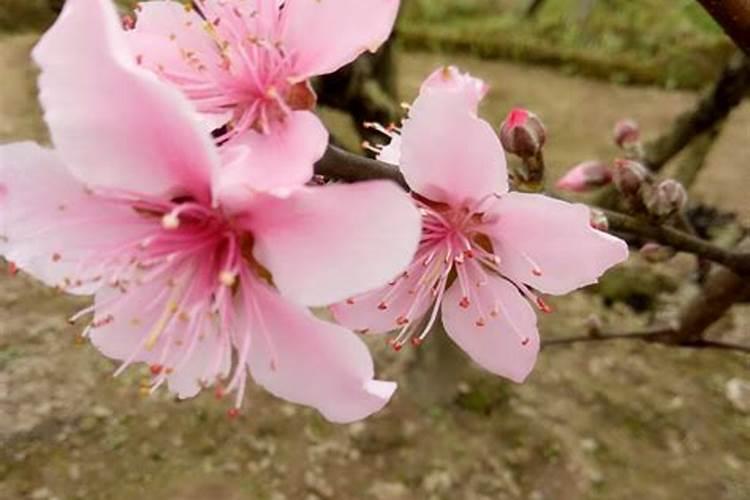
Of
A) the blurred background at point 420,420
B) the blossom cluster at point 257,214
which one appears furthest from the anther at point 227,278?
the blurred background at point 420,420

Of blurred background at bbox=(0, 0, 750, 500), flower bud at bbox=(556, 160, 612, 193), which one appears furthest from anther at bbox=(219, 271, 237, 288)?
blurred background at bbox=(0, 0, 750, 500)

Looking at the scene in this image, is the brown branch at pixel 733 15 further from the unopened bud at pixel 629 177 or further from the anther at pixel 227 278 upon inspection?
the anther at pixel 227 278

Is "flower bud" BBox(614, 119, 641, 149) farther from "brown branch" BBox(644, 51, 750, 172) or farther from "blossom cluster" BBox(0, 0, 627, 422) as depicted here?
"blossom cluster" BBox(0, 0, 627, 422)

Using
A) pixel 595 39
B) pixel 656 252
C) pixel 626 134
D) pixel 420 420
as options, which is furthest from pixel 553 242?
pixel 595 39

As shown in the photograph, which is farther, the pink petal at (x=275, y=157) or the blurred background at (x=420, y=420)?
the blurred background at (x=420, y=420)

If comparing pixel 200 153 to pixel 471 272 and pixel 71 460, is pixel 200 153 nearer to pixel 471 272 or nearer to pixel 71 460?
pixel 471 272
